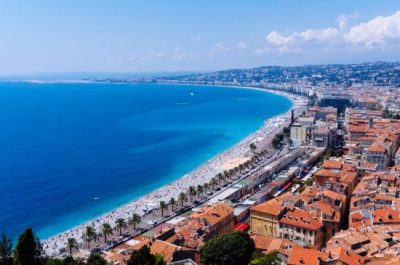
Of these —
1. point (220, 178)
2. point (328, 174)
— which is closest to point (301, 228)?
point (328, 174)

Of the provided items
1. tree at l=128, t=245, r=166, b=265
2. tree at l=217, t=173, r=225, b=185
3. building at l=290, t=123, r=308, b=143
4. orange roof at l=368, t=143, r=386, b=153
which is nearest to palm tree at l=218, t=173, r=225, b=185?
tree at l=217, t=173, r=225, b=185

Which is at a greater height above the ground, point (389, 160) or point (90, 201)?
point (389, 160)

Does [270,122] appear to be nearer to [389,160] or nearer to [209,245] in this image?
[389,160]

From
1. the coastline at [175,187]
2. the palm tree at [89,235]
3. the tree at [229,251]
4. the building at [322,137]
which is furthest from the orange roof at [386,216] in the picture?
the building at [322,137]

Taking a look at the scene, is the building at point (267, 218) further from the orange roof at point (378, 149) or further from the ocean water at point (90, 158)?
the ocean water at point (90, 158)

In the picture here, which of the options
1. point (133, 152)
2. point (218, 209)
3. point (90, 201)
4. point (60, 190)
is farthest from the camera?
point (133, 152)

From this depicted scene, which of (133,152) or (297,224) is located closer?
(297,224)

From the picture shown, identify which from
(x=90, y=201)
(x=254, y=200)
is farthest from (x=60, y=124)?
(x=254, y=200)

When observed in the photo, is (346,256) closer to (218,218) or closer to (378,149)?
(218,218)
